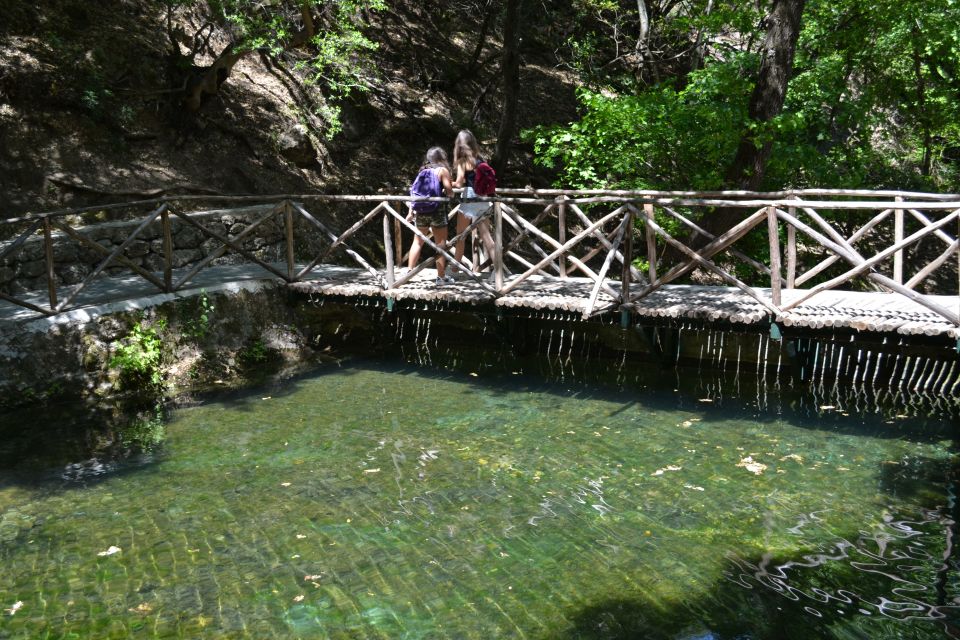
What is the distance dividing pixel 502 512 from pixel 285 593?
173cm

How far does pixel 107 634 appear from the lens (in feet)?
15.5

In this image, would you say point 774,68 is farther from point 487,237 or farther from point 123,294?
point 123,294

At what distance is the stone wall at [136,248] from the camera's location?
9.77m

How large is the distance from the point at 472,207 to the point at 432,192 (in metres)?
0.47

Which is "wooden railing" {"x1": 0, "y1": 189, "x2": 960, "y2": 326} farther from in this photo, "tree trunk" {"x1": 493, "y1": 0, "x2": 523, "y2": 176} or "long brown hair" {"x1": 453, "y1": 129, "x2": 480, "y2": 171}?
"tree trunk" {"x1": 493, "y1": 0, "x2": 523, "y2": 176}

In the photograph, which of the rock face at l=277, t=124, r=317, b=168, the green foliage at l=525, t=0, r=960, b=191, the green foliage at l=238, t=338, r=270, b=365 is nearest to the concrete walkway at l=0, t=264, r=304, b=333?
the green foliage at l=238, t=338, r=270, b=365

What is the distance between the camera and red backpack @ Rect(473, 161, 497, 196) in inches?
387

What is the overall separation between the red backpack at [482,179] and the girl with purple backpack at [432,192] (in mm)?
289

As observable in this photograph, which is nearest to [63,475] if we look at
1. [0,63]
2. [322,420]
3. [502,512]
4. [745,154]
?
[322,420]

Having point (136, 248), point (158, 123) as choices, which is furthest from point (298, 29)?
point (136, 248)

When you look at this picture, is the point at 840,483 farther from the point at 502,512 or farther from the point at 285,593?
the point at 285,593

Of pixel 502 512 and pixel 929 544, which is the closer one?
pixel 929 544

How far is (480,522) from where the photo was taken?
6121mm

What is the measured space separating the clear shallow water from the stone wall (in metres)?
2.51
